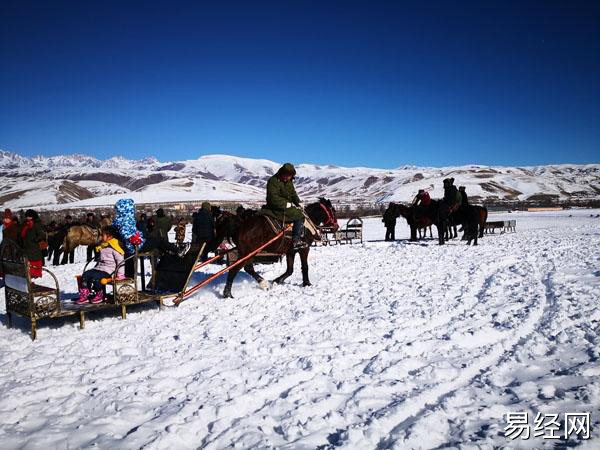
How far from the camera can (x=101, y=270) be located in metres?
7.52

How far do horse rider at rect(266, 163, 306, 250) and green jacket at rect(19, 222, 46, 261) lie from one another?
5.42 m

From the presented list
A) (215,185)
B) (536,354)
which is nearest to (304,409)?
(536,354)

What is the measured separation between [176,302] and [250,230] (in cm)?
227

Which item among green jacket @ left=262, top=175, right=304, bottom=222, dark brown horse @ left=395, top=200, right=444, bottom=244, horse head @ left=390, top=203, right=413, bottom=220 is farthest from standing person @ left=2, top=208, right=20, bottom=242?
horse head @ left=390, top=203, right=413, bottom=220

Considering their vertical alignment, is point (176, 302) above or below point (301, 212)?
below

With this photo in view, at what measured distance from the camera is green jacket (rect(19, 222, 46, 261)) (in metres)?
9.28

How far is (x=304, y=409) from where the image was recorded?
3877mm

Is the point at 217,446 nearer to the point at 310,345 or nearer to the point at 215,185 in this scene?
the point at 310,345

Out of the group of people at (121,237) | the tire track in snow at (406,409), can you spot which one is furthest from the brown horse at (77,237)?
the tire track in snow at (406,409)

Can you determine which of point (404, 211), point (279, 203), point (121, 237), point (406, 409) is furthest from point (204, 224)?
point (406, 409)

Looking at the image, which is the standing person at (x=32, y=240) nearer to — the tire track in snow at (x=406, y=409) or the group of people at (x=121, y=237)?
the group of people at (x=121, y=237)

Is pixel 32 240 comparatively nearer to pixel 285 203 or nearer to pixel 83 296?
pixel 83 296

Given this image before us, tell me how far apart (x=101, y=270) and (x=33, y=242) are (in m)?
3.16

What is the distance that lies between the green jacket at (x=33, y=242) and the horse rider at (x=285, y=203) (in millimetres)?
5422
